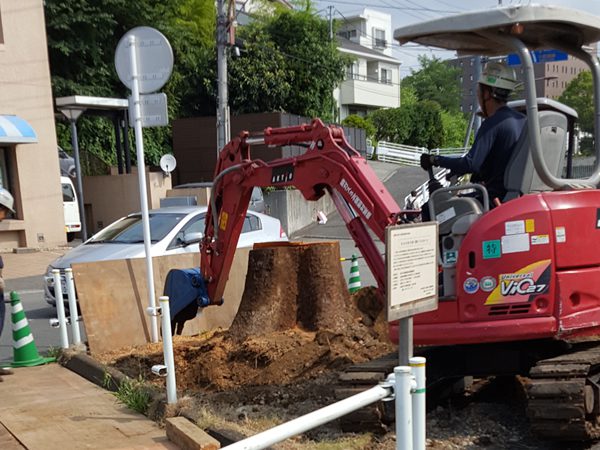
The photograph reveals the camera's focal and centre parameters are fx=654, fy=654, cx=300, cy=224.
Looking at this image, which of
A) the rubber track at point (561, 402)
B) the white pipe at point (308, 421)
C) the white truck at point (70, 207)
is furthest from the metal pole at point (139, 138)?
the white truck at point (70, 207)

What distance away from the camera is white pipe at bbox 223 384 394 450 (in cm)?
252

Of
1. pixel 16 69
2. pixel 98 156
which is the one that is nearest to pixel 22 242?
pixel 16 69

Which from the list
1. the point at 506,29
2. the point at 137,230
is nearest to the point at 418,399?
the point at 506,29

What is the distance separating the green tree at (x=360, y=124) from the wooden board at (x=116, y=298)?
31.1m

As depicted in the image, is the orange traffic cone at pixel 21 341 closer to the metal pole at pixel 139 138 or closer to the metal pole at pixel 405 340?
the metal pole at pixel 139 138

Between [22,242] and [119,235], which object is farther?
[22,242]

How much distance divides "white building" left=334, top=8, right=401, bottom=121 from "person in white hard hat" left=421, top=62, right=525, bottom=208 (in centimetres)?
3837

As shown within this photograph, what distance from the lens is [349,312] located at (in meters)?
7.54

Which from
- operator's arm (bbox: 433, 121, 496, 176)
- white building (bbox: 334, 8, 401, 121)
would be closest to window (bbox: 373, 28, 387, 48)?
white building (bbox: 334, 8, 401, 121)

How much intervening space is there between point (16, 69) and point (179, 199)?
22.3 ft

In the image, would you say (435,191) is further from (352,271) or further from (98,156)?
(98,156)

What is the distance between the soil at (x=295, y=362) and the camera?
4926 millimetres

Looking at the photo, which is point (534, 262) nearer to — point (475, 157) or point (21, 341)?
point (475, 157)

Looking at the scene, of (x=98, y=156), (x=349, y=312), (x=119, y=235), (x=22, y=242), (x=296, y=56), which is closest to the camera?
(x=349, y=312)
